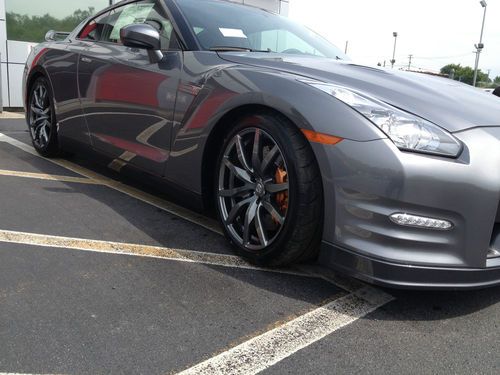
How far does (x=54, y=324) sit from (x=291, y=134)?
1.39 metres

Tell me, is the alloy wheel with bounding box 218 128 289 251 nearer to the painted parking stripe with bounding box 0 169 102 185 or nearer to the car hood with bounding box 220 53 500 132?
the car hood with bounding box 220 53 500 132

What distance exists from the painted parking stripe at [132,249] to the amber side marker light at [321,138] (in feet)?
2.68

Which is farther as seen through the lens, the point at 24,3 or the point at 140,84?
the point at 24,3

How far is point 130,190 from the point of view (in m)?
4.24

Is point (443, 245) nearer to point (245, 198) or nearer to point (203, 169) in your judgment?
point (245, 198)

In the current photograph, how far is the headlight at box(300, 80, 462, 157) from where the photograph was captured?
7.17 feet

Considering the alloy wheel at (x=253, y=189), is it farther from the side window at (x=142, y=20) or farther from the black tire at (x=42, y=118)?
the black tire at (x=42, y=118)

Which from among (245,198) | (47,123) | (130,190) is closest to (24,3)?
(47,123)

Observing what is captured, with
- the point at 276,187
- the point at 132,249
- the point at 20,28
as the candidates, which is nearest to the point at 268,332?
the point at 276,187

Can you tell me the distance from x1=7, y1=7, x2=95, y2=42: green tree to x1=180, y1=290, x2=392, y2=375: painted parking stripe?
34.9 ft

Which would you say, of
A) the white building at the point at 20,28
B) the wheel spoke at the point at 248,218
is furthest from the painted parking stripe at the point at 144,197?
the white building at the point at 20,28

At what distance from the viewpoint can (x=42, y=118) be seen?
5043 mm

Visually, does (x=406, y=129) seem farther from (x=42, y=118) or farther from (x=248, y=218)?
(x=42, y=118)

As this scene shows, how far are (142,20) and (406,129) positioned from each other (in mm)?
2432
